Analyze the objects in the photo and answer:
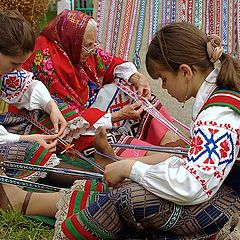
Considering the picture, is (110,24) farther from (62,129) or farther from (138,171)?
(138,171)

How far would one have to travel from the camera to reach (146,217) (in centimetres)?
204

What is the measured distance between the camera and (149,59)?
2.19 m

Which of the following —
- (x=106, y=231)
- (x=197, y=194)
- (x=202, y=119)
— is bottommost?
(x=106, y=231)

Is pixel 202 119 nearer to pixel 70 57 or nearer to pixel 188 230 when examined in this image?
pixel 188 230

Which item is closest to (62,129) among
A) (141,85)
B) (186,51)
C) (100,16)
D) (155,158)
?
(155,158)

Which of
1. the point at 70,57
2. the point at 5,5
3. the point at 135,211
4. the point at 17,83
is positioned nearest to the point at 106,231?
the point at 135,211

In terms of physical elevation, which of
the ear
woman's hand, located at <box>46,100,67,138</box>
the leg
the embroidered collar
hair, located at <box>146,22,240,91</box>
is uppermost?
hair, located at <box>146,22,240,91</box>

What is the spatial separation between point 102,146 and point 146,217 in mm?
618

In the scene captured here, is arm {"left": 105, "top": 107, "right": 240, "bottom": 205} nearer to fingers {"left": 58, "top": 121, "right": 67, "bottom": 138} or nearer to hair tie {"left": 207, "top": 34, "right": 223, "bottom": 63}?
hair tie {"left": 207, "top": 34, "right": 223, "bottom": 63}

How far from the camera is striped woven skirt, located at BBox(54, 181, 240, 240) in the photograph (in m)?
2.02

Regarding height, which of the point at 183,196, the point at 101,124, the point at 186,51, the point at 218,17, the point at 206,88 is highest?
the point at 186,51

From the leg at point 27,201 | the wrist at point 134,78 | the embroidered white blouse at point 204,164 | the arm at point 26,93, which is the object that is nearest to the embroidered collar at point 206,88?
the embroidered white blouse at point 204,164

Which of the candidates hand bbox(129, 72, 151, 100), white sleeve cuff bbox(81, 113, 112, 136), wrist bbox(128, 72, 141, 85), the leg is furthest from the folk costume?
wrist bbox(128, 72, 141, 85)

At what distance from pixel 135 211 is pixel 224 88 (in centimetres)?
54
